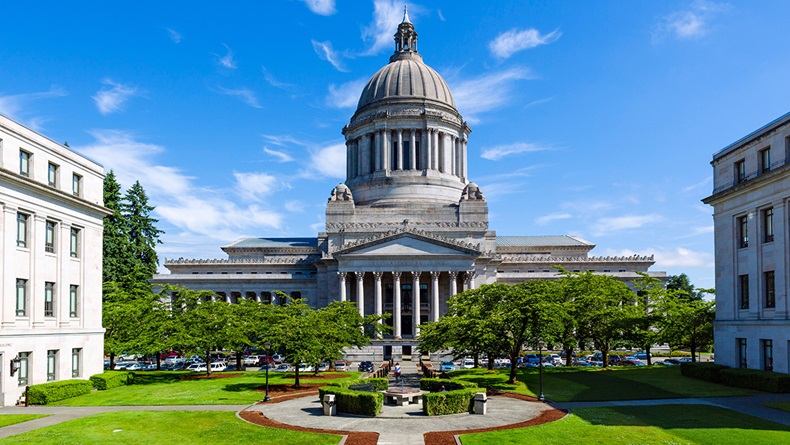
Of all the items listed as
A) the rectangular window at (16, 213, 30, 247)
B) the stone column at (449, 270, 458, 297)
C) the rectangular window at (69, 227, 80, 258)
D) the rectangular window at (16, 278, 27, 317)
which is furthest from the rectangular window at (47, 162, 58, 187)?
the stone column at (449, 270, 458, 297)

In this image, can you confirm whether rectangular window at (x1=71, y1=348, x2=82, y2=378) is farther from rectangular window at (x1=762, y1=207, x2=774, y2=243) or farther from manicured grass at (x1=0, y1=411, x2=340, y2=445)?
rectangular window at (x1=762, y1=207, x2=774, y2=243)

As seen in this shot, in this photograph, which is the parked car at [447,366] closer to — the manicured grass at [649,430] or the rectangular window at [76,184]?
the manicured grass at [649,430]

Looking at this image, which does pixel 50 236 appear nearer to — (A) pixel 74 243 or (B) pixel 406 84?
(A) pixel 74 243

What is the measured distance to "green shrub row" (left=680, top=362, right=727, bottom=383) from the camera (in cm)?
4783

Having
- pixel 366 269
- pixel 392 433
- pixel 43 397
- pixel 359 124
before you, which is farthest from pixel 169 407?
pixel 359 124

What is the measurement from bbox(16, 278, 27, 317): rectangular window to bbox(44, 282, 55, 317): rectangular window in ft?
7.22

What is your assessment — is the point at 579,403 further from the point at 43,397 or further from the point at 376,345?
the point at 376,345

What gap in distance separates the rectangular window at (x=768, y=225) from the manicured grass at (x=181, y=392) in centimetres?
3619

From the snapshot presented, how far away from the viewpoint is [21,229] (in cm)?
4334

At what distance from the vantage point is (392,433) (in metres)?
30.5

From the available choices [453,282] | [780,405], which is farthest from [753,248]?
[453,282]

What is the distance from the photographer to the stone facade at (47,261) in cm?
4119

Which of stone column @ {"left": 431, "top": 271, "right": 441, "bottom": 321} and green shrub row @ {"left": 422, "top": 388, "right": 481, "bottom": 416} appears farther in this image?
stone column @ {"left": 431, "top": 271, "right": 441, "bottom": 321}

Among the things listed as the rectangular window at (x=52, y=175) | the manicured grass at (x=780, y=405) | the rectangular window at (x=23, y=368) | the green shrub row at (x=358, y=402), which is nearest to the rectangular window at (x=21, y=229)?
the rectangular window at (x=52, y=175)
